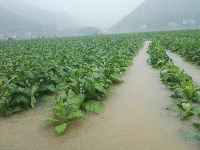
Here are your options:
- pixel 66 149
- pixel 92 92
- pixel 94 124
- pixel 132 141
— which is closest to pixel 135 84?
pixel 92 92

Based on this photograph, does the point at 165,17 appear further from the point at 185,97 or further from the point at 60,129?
the point at 60,129

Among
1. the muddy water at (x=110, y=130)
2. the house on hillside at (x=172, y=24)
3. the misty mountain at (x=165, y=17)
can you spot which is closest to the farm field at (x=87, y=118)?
the muddy water at (x=110, y=130)

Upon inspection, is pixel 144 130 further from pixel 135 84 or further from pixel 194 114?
pixel 135 84

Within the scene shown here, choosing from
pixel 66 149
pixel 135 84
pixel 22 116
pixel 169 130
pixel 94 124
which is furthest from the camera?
pixel 135 84

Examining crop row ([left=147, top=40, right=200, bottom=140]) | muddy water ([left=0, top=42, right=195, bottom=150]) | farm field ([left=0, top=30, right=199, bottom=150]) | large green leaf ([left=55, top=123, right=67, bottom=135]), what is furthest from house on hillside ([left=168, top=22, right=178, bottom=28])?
large green leaf ([left=55, top=123, right=67, bottom=135])

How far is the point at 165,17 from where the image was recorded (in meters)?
153

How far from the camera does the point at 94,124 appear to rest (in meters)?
4.67

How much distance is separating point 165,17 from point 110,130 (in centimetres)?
16015

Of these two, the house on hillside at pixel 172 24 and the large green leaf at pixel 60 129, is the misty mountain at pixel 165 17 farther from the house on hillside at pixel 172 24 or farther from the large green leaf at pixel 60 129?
the large green leaf at pixel 60 129

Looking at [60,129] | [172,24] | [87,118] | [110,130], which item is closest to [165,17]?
[172,24]

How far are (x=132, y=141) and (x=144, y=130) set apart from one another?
0.50 meters

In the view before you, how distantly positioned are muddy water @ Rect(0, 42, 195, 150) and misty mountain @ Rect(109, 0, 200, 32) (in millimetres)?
128731

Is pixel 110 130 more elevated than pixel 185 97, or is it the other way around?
pixel 185 97

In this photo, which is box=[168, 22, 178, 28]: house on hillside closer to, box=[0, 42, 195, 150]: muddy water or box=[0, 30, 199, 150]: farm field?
box=[0, 30, 199, 150]: farm field
